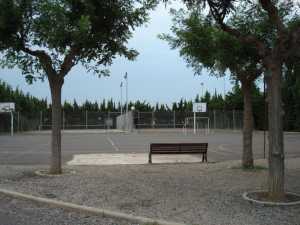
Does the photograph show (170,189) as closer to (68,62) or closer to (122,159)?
(68,62)

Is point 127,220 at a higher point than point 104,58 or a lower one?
lower

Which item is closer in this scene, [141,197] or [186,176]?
[141,197]

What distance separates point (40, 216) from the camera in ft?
32.2

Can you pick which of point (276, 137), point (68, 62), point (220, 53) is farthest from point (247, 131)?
point (276, 137)

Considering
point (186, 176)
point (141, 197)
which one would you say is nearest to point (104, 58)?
point (186, 176)

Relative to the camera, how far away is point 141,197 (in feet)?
37.0

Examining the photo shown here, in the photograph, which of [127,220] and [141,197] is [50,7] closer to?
[141,197]

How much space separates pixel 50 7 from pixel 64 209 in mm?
6281

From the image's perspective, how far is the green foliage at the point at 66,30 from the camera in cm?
1463

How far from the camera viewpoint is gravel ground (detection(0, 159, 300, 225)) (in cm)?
933

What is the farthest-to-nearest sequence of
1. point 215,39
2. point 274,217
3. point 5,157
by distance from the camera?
point 5,157 → point 215,39 → point 274,217

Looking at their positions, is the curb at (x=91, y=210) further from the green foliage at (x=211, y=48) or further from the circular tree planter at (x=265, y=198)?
the green foliage at (x=211, y=48)

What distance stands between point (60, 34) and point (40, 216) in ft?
21.4

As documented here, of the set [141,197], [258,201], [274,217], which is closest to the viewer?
[274,217]
